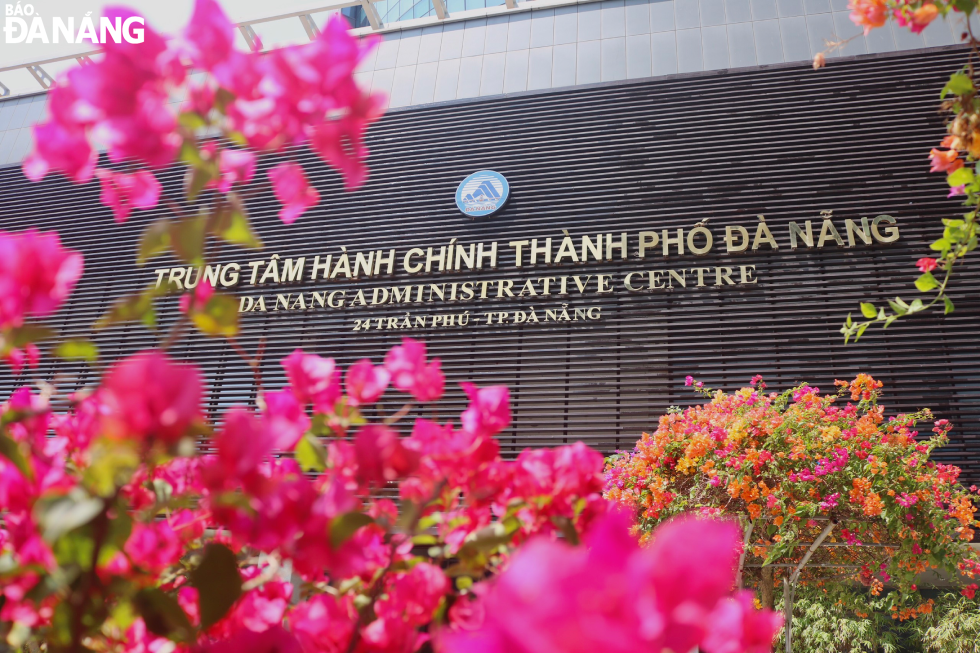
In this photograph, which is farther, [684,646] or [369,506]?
[369,506]

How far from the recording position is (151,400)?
473 mm

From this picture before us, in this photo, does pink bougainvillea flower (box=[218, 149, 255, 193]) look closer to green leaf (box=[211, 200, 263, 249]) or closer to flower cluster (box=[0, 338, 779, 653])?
green leaf (box=[211, 200, 263, 249])

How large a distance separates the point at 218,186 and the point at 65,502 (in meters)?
0.37

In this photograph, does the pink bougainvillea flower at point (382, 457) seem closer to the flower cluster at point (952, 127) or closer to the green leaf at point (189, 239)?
the green leaf at point (189, 239)

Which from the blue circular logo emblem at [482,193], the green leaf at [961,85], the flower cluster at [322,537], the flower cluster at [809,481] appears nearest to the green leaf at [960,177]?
the green leaf at [961,85]

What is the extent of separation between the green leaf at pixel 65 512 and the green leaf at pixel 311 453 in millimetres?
219

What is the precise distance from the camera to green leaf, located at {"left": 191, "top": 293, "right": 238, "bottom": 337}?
67 cm

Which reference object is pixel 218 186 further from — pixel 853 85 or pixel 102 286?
pixel 102 286

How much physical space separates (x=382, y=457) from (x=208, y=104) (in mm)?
431

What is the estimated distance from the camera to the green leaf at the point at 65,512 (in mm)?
442

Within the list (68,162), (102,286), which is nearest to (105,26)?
(68,162)

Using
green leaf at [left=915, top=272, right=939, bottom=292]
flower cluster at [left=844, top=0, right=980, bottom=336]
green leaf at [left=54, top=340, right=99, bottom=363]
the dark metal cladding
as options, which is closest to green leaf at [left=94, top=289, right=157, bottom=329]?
green leaf at [left=54, top=340, right=99, bottom=363]

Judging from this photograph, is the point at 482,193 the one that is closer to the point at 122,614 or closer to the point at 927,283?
the point at 927,283

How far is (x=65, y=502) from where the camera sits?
479mm
